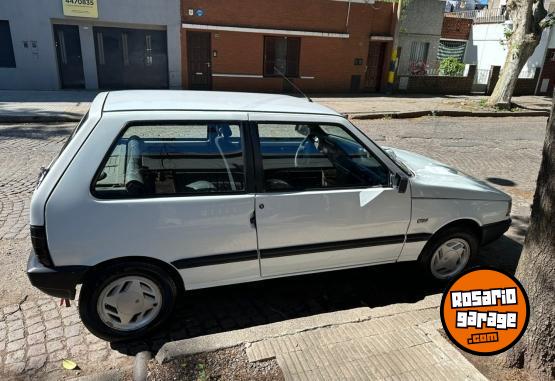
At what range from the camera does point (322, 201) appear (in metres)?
3.28

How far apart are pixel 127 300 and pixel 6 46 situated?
1641 cm

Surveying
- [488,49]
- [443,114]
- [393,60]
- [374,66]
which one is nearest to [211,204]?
[443,114]

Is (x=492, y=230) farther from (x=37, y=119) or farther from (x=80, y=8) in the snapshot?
(x=80, y=8)

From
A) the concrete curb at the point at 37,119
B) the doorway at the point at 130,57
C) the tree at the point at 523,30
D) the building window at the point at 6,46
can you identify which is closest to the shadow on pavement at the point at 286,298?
the concrete curb at the point at 37,119

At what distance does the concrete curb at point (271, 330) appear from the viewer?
8.73ft

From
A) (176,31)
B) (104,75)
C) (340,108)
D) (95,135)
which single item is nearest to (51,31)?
(104,75)

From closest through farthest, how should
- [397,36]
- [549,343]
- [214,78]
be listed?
[549,343], [214,78], [397,36]

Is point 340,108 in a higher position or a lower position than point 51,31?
lower

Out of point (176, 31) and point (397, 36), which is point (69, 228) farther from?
point (397, 36)

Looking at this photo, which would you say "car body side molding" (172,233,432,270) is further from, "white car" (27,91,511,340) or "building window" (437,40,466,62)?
"building window" (437,40,466,62)

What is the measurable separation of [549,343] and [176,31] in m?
16.8

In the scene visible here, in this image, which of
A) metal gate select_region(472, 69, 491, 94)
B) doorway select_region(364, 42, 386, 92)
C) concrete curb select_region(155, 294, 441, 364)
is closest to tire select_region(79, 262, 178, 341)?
concrete curb select_region(155, 294, 441, 364)

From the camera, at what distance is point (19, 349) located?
300cm

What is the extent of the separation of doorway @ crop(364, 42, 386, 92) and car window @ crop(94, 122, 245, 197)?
742 inches
